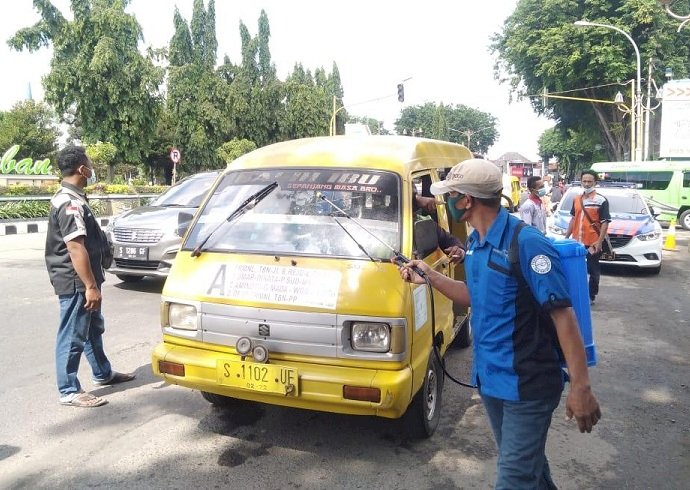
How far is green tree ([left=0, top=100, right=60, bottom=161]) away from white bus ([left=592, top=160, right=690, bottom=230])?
4240 cm

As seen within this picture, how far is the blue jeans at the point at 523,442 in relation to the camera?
2.21m

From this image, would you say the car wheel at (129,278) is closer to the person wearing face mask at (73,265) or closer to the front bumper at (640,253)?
the person wearing face mask at (73,265)

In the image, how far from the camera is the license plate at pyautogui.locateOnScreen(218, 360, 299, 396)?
319 centimetres

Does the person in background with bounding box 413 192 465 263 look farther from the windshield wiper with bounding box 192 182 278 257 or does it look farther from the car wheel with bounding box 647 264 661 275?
the car wheel with bounding box 647 264 661 275

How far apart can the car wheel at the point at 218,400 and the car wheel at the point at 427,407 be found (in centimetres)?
129

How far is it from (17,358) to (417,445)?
12.7ft

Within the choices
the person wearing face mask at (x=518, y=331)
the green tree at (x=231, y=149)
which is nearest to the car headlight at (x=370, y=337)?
the person wearing face mask at (x=518, y=331)

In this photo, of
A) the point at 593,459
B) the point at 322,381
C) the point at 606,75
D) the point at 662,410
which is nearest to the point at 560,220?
the point at 662,410

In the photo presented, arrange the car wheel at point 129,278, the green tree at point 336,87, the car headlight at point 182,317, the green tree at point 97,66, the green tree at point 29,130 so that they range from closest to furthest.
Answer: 1. the car headlight at point 182,317
2. the car wheel at point 129,278
3. the green tree at point 97,66
4. the green tree at point 29,130
5. the green tree at point 336,87

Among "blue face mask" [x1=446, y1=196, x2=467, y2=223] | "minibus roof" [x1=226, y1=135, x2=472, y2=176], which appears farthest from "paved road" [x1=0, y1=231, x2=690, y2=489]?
"minibus roof" [x1=226, y1=135, x2=472, y2=176]

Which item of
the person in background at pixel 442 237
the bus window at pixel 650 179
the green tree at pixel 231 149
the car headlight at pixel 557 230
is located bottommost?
the car headlight at pixel 557 230

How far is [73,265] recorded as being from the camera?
409 cm

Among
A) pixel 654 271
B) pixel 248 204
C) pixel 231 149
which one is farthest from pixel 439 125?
pixel 248 204

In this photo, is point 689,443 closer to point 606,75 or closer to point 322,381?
point 322,381
